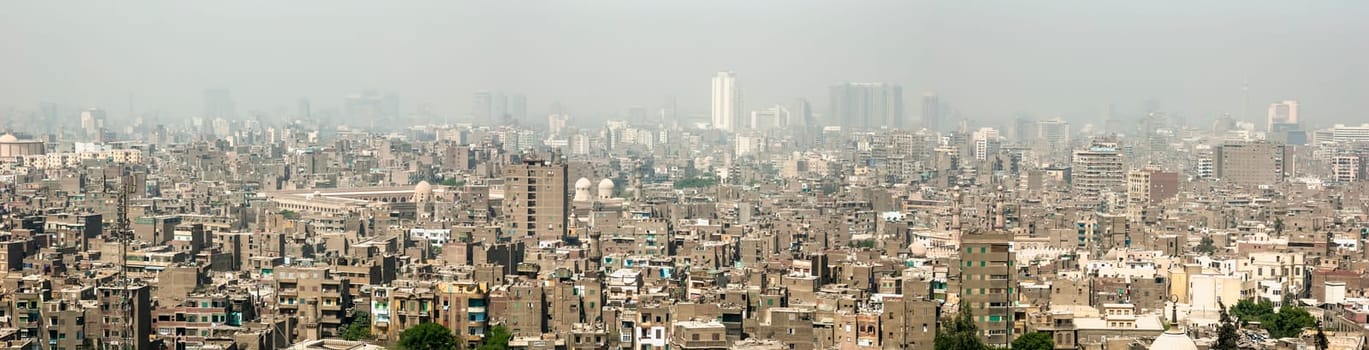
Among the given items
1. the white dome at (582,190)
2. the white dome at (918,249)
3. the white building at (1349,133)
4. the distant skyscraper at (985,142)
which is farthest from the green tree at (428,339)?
the distant skyscraper at (985,142)

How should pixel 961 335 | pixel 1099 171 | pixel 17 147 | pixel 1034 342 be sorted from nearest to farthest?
pixel 961 335 < pixel 1034 342 < pixel 1099 171 < pixel 17 147

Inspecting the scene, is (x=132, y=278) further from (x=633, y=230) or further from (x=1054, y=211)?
(x=1054, y=211)

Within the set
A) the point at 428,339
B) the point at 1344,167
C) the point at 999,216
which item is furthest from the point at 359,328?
the point at 1344,167

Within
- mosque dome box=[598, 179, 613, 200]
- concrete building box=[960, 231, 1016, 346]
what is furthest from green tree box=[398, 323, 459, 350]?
mosque dome box=[598, 179, 613, 200]

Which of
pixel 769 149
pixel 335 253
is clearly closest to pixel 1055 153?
pixel 769 149

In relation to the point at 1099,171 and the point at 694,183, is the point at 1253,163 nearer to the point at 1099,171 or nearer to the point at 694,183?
the point at 1099,171

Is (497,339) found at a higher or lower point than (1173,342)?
lower

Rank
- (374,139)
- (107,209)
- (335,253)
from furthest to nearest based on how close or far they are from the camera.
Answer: (374,139) → (107,209) → (335,253)

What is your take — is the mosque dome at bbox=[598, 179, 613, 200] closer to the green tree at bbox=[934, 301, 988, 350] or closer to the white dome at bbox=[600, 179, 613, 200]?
the white dome at bbox=[600, 179, 613, 200]
